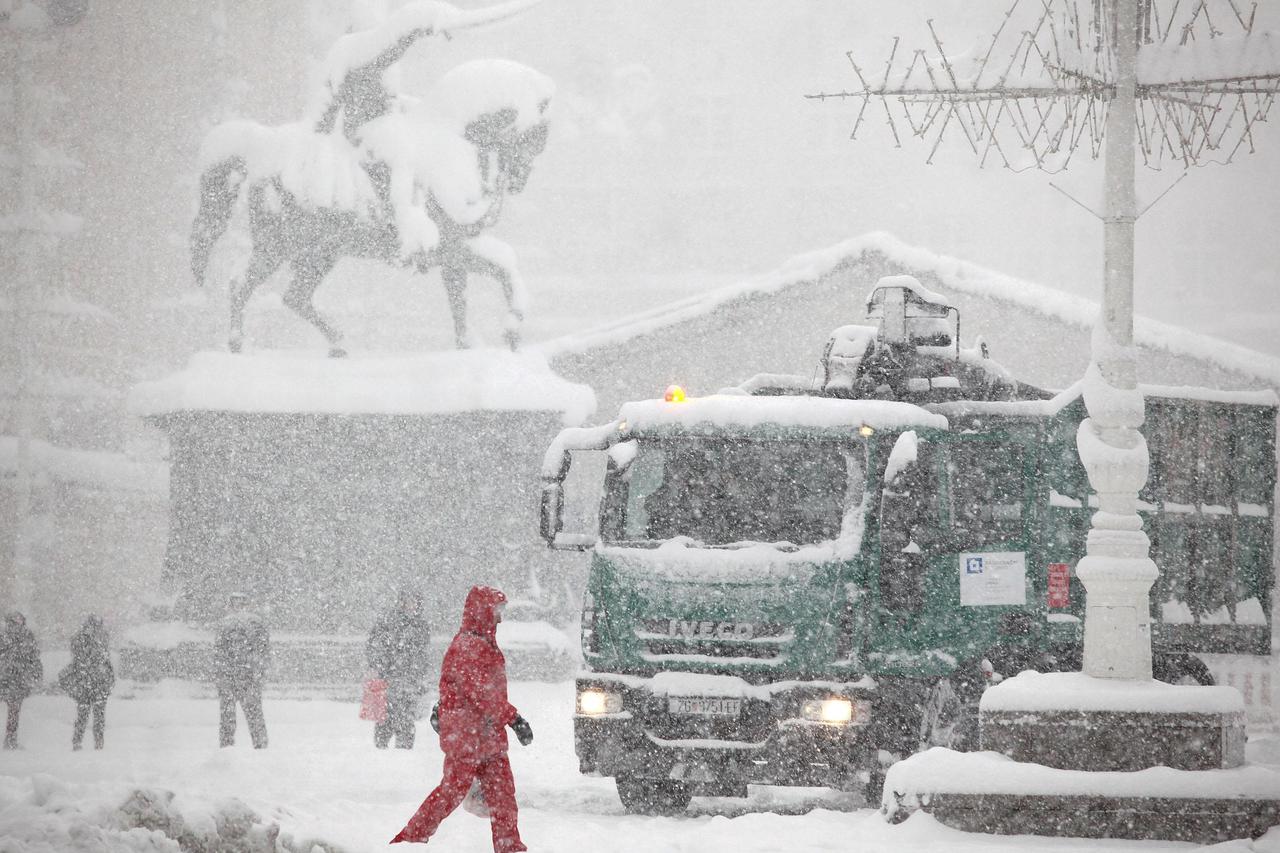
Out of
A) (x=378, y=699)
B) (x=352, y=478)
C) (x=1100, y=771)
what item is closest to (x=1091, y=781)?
(x=1100, y=771)

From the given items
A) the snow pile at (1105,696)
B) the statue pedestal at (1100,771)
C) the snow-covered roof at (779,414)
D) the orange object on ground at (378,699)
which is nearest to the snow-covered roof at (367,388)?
the orange object on ground at (378,699)

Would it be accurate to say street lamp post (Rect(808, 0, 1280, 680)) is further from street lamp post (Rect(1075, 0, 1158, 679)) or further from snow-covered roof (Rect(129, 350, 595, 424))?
snow-covered roof (Rect(129, 350, 595, 424))

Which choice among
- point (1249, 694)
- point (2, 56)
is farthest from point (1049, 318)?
point (2, 56)

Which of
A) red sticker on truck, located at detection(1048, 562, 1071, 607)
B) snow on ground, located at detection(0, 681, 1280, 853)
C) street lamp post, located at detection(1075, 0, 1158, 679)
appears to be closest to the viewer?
snow on ground, located at detection(0, 681, 1280, 853)

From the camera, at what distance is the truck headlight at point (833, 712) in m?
11.4

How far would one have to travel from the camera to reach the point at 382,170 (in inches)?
1085

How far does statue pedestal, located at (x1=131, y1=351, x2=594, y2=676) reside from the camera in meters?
26.6

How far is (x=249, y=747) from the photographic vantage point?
18.6 m

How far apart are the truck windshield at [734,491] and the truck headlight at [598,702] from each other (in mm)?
1122

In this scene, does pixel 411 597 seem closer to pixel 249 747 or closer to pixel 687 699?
pixel 249 747

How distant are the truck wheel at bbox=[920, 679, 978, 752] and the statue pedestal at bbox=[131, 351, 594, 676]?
14.5 meters

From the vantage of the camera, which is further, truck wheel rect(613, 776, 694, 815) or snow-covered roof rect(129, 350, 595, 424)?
snow-covered roof rect(129, 350, 595, 424)

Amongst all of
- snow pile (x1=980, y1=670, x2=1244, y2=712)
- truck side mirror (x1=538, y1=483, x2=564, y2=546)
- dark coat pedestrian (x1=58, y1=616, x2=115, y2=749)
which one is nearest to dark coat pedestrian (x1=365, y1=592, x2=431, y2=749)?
dark coat pedestrian (x1=58, y1=616, x2=115, y2=749)

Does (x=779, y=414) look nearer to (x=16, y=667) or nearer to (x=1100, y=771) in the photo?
(x=1100, y=771)
